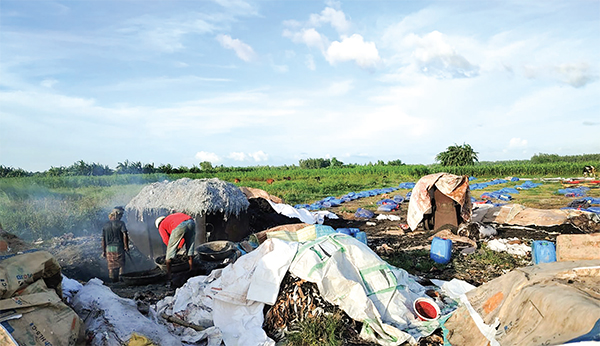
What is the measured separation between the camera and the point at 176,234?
18.7 ft

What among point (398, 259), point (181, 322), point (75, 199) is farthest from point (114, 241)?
point (75, 199)

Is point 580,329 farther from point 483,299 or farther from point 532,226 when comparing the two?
point 532,226

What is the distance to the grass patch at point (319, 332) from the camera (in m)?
3.55

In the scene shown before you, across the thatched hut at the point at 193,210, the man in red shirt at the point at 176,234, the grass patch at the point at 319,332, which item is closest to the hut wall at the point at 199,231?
the thatched hut at the point at 193,210

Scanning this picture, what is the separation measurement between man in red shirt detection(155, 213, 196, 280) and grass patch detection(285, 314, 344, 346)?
2.62 metres

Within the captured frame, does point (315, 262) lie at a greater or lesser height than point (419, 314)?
greater

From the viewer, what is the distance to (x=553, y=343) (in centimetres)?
212

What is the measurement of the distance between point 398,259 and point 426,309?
2569mm

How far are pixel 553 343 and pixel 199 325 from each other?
310 centimetres

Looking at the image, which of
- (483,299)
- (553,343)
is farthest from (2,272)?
(483,299)

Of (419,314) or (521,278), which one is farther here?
(419,314)

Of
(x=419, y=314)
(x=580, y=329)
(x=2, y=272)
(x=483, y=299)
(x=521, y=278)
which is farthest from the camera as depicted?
(x=419, y=314)

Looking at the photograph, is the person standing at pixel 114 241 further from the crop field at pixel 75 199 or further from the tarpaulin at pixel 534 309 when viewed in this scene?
the crop field at pixel 75 199

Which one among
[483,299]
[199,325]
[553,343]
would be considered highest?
[553,343]
